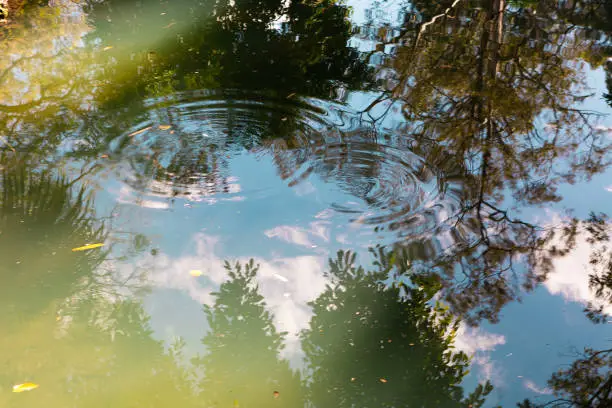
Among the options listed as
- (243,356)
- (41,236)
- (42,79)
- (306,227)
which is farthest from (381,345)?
(42,79)

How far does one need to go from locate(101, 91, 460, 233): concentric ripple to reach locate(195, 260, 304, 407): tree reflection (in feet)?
3.20

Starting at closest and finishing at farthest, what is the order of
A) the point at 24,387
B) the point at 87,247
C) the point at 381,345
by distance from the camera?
the point at 24,387
the point at 381,345
the point at 87,247

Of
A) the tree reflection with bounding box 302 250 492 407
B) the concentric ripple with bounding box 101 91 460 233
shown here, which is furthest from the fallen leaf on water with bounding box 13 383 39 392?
the concentric ripple with bounding box 101 91 460 233

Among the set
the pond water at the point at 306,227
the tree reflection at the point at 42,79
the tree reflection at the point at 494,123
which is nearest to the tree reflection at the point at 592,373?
the pond water at the point at 306,227

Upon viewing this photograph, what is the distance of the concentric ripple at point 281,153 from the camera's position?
12.3 ft

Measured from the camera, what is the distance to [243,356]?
2.75 m

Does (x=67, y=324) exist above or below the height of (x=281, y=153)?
below

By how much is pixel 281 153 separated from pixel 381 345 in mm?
2046

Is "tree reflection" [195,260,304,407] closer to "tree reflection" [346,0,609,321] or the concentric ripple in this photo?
the concentric ripple

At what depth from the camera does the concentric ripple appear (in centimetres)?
374

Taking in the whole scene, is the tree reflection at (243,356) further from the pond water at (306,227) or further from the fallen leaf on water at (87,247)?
the fallen leaf on water at (87,247)

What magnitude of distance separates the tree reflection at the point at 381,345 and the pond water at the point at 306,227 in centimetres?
1

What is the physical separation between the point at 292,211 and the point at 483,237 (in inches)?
53.5

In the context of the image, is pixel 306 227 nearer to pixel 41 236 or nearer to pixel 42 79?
pixel 41 236
